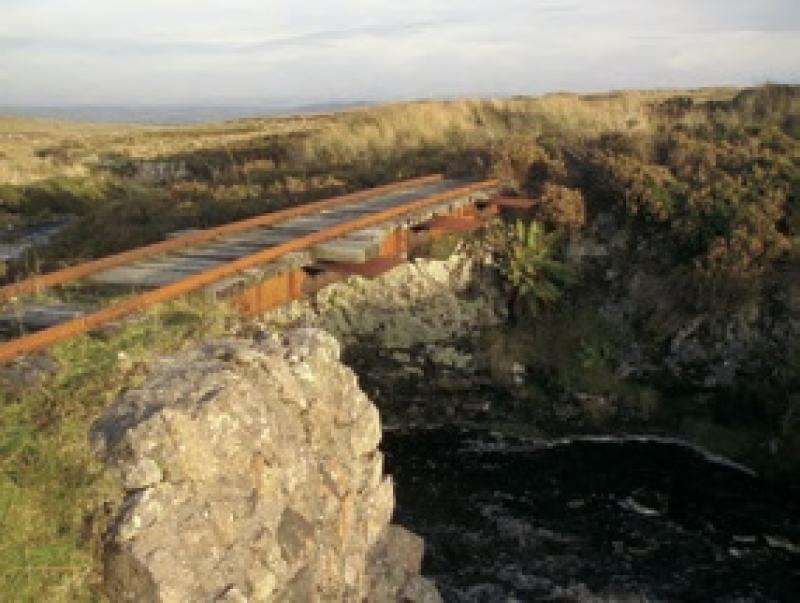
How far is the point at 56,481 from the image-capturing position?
5086 mm

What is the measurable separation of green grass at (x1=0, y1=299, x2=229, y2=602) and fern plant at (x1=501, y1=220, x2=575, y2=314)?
10.4 meters

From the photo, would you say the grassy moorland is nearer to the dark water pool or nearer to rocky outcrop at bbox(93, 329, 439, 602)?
rocky outcrop at bbox(93, 329, 439, 602)

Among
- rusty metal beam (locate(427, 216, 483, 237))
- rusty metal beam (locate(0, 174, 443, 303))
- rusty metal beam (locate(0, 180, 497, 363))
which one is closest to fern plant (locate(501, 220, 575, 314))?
rusty metal beam (locate(427, 216, 483, 237))

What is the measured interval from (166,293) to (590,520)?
237 inches

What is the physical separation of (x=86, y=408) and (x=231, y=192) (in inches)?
530

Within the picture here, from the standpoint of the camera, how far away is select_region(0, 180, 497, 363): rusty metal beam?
250 inches

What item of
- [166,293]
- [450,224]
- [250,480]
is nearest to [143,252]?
[166,293]

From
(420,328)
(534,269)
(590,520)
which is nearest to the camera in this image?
(590,520)

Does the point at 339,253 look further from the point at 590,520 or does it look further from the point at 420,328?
the point at 420,328

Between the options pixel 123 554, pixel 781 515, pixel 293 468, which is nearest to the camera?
pixel 123 554

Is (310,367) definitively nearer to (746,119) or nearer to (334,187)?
(334,187)

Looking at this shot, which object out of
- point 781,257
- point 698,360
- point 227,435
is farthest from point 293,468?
point 781,257

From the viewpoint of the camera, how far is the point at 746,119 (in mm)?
24844

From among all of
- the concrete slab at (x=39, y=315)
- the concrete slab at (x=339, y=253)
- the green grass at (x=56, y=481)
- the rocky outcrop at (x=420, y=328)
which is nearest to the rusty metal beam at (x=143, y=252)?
the concrete slab at (x=39, y=315)
